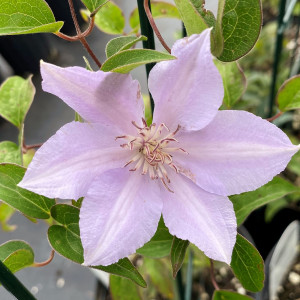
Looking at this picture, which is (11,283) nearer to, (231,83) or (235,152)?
(235,152)

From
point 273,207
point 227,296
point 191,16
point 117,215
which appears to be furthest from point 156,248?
point 273,207

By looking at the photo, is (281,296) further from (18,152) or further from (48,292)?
(18,152)

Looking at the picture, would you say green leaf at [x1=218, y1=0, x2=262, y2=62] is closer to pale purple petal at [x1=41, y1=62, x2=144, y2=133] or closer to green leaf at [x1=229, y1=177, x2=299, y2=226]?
pale purple petal at [x1=41, y1=62, x2=144, y2=133]

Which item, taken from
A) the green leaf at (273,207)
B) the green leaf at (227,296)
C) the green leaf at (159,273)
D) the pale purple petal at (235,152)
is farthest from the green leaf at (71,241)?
the green leaf at (273,207)

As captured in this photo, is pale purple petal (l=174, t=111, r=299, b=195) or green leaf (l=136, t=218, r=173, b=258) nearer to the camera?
pale purple petal (l=174, t=111, r=299, b=195)

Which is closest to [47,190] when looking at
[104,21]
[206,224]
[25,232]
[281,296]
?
[206,224]

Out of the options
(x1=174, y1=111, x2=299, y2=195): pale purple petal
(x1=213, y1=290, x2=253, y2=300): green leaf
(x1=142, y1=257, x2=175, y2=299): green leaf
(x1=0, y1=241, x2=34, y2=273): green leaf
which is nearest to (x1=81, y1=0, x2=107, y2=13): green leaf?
(x1=174, y1=111, x2=299, y2=195): pale purple petal
